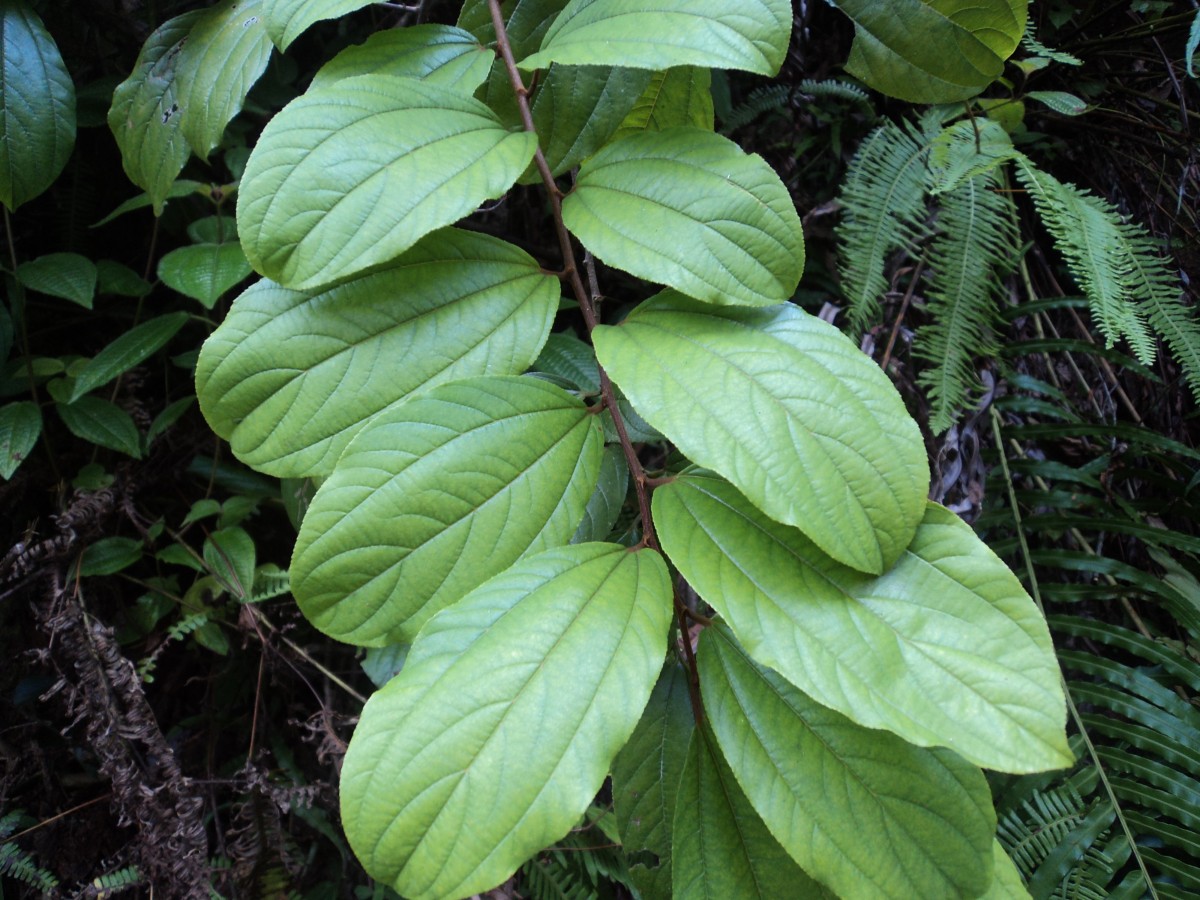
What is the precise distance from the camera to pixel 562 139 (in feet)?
2.67

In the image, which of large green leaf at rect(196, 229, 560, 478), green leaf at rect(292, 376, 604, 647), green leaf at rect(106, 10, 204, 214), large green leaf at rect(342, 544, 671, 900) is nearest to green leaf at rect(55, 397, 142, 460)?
green leaf at rect(106, 10, 204, 214)

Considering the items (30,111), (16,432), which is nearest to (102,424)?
(16,432)

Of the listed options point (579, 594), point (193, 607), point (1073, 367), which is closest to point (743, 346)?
point (579, 594)

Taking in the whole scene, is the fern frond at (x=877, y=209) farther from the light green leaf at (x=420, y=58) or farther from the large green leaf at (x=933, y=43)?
the light green leaf at (x=420, y=58)

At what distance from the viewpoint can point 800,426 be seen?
0.57m

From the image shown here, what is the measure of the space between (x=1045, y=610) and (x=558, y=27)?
1379mm

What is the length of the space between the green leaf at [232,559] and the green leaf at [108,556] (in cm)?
13

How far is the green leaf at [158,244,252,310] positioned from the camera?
1.19 metres

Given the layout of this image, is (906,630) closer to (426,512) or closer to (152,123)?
(426,512)

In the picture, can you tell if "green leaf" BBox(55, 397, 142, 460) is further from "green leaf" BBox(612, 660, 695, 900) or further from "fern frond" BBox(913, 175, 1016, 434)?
"fern frond" BBox(913, 175, 1016, 434)

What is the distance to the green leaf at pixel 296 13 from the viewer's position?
72 centimetres

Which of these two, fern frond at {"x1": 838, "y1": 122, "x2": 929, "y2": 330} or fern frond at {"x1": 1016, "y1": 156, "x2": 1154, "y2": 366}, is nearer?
fern frond at {"x1": 1016, "y1": 156, "x2": 1154, "y2": 366}

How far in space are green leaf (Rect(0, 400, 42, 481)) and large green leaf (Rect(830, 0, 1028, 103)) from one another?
133 centimetres

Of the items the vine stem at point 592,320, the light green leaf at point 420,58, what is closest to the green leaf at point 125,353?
the light green leaf at point 420,58
